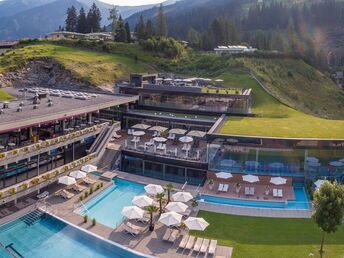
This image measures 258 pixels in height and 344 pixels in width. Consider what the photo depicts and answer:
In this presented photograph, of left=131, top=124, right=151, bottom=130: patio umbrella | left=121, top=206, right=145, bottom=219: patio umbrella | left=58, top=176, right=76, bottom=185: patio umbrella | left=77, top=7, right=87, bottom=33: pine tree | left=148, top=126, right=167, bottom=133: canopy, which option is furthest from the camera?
left=77, top=7, right=87, bottom=33: pine tree

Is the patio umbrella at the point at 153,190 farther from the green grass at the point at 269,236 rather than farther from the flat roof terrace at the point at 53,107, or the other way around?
the flat roof terrace at the point at 53,107

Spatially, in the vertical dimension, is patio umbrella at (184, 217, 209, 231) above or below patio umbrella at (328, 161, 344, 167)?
below

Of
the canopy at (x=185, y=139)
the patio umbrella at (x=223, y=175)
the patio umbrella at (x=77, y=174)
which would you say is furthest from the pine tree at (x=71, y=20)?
the patio umbrella at (x=223, y=175)

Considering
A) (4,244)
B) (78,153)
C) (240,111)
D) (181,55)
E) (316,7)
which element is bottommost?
(4,244)

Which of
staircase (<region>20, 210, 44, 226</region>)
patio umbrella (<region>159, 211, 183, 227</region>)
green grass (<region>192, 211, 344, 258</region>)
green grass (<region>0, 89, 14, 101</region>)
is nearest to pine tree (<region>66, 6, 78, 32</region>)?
green grass (<region>0, 89, 14, 101</region>)

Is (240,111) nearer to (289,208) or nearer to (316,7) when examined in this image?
(289,208)

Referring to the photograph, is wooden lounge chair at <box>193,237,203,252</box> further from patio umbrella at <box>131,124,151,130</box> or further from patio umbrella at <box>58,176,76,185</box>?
patio umbrella at <box>131,124,151,130</box>

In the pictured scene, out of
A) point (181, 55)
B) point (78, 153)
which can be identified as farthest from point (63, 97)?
point (181, 55)
